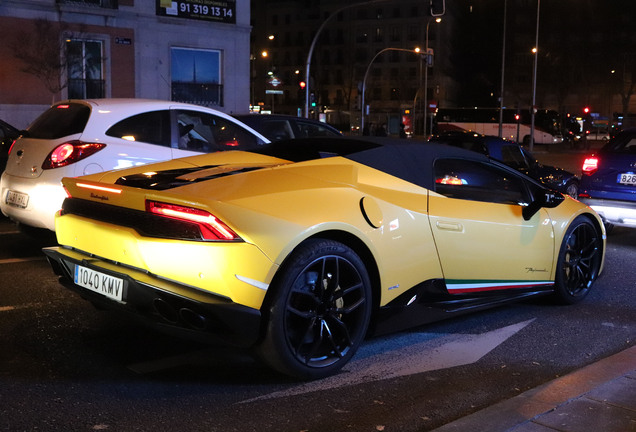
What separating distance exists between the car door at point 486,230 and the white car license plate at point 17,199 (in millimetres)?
4218

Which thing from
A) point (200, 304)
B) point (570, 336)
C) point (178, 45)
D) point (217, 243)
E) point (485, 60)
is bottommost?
point (570, 336)

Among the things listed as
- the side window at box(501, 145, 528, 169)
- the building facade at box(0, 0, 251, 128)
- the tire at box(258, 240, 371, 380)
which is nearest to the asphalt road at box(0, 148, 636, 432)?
the tire at box(258, 240, 371, 380)

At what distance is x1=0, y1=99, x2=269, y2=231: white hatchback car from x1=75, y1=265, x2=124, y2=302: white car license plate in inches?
104

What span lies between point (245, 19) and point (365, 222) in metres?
27.0

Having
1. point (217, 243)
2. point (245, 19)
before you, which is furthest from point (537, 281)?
point (245, 19)

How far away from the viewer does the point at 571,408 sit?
3670 mm

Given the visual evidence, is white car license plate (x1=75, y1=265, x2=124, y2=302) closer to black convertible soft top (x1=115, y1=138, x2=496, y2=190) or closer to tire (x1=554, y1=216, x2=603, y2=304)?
black convertible soft top (x1=115, y1=138, x2=496, y2=190)

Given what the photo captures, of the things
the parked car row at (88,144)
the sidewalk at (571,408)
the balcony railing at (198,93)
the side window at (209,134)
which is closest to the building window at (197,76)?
the balcony railing at (198,93)

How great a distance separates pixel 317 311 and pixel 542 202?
241 cm

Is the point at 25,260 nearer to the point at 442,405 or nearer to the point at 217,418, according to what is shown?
the point at 217,418

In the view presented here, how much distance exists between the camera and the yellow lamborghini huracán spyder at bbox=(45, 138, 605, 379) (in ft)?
12.2

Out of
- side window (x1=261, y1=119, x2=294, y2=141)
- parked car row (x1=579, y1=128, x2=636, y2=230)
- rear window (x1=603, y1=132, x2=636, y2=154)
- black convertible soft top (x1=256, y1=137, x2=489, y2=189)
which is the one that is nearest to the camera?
black convertible soft top (x1=256, y1=137, x2=489, y2=189)

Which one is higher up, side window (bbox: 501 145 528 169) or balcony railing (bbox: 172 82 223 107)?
balcony railing (bbox: 172 82 223 107)

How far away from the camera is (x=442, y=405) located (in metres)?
3.86
